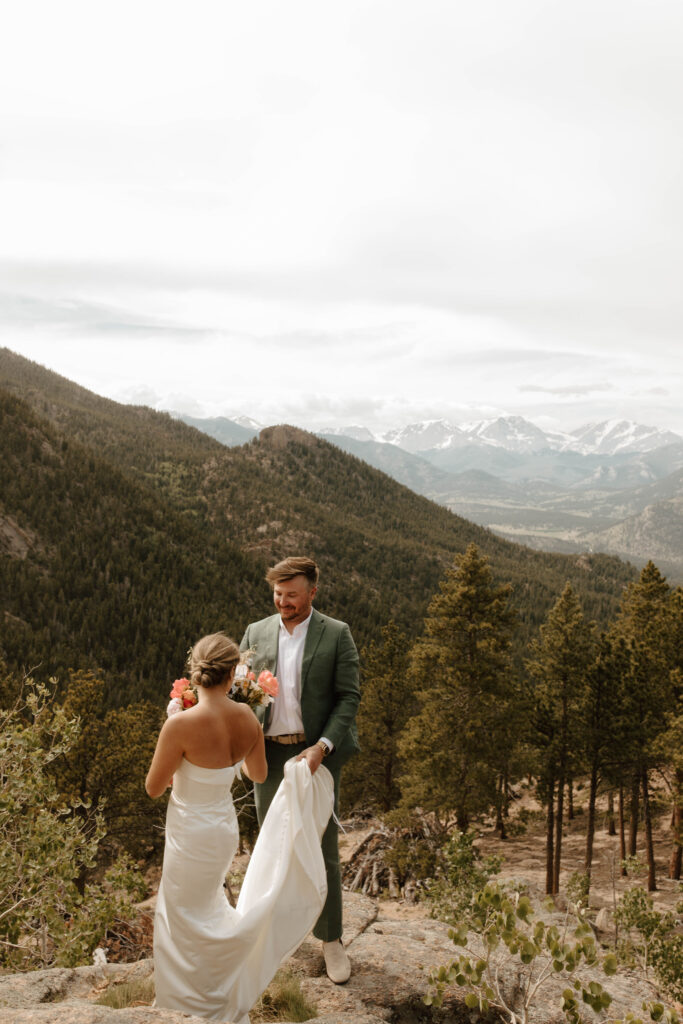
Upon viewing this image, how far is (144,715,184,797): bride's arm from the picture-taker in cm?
448

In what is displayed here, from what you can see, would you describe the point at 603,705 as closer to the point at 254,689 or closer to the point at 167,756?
the point at 254,689

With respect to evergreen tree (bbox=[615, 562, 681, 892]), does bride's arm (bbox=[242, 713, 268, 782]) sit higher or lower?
higher

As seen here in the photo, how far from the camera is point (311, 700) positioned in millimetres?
5289

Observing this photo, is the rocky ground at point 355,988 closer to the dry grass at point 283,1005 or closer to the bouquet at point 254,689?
the dry grass at point 283,1005

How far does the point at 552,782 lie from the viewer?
22.2 m

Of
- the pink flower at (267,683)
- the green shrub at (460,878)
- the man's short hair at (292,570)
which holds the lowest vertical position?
the green shrub at (460,878)

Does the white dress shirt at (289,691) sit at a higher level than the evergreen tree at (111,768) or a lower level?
higher

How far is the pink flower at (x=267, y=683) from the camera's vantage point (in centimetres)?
493

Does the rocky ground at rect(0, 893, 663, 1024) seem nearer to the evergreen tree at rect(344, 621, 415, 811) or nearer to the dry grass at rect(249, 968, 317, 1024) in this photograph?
the dry grass at rect(249, 968, 317, 1024)

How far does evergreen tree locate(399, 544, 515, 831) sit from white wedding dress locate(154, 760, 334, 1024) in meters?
13.3

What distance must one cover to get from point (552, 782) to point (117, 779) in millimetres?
16917

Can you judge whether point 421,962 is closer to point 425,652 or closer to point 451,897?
point 451,897

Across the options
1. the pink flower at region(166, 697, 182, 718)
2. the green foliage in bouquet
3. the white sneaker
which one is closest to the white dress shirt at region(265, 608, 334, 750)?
the pink flower at region(166, 697, 182, 718)

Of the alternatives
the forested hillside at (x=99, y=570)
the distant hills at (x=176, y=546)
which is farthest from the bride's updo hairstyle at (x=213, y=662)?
the forested hillside at (x=99, y=570)
